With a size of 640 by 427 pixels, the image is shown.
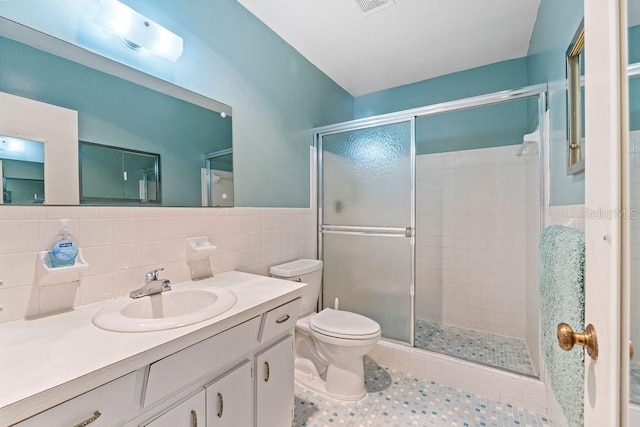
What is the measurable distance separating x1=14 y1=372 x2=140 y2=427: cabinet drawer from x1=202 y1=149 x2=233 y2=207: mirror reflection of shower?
0.96 metres

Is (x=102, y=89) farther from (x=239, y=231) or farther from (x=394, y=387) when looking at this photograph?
(x=394, y=387)

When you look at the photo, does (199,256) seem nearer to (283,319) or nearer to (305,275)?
(283,319)

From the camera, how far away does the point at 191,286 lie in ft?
4.33

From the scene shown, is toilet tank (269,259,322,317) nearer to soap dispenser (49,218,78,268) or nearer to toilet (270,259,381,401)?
toilet (270,259,381,401)

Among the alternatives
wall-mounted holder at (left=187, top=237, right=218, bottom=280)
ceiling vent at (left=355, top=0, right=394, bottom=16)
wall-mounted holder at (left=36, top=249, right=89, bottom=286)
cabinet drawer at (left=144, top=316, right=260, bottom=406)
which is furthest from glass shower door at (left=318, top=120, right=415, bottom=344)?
wall-mounted holder at (left=36, top=249, right=89, bottom=286)

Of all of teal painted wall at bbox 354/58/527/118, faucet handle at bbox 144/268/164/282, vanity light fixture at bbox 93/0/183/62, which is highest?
teal painted wall at bbox 354/58/527/118

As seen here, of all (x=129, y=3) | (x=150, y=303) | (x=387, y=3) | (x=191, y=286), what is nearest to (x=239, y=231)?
(x=191, y=286)

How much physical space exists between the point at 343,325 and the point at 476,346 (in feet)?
4.33

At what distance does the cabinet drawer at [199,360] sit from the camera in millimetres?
791

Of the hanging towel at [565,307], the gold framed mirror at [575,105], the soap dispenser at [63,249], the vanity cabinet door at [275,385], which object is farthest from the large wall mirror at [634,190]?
the soap dispenser at [63,249]

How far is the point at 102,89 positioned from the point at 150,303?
919 millimetres

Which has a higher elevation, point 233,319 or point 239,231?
point 239,231

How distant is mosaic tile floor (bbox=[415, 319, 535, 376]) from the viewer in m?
2.01

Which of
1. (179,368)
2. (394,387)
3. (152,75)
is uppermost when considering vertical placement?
(152,75)
